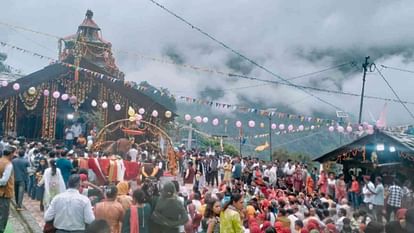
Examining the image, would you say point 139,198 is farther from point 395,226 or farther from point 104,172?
point 104,172

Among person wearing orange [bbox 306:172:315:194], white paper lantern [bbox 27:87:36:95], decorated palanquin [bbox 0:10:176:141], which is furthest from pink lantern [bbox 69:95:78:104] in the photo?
person wearing orange [bbox 306:172:315:194]

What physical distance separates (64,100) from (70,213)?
20.3m

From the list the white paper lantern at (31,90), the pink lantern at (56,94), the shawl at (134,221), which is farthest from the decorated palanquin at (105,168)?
the white paper lantern at (31,90)

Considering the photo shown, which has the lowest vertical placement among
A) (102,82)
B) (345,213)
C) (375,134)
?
(345,213)

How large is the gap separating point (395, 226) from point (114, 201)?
3.99 meters

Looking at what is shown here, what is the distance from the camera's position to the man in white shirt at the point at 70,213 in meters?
6.10

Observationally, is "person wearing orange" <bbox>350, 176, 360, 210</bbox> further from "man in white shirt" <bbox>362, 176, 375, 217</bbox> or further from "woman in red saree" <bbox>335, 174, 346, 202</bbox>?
"man in white shirt" <bbox>362, 176, 375, 217</bbox>

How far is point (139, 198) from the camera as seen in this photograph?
264 inches

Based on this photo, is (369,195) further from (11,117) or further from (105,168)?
(11,117)

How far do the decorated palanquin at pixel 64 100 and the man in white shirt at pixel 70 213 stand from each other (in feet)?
57.4

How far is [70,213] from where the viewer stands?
610 cm

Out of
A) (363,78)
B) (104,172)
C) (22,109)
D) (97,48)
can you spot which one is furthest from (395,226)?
(97,48)

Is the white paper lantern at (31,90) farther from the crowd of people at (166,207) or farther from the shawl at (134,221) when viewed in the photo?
the shawl at (134,221)

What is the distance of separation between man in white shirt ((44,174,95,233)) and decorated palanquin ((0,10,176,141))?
17.5 metres
